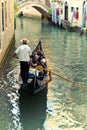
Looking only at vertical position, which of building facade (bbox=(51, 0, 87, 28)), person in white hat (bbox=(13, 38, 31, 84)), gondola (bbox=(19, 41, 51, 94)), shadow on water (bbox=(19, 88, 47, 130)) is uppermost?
building facade (bbox=(51, 0, 87, 28))

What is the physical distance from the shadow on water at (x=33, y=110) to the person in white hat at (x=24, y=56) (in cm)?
41

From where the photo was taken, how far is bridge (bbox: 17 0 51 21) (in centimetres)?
2917

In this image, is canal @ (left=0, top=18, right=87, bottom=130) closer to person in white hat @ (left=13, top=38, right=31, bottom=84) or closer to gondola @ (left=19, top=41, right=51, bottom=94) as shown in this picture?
gondola @ (left=19, top=41, right=51, bottom=94)

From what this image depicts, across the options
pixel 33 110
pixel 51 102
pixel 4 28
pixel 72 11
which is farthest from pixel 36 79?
pixel 72 11

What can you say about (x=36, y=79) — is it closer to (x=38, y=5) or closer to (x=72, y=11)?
(x=72, y=11)

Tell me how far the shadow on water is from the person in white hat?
1.35 feet

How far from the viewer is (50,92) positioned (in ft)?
32.6

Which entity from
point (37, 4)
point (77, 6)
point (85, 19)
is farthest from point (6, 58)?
point (37, 4)

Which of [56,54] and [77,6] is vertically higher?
[77,6]

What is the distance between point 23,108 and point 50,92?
1.40 metres

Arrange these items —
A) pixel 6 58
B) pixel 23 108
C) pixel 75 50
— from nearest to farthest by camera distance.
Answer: pixel 23 108, pixel 6 58, pixel 75 50

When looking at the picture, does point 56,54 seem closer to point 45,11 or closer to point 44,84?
point 44,84

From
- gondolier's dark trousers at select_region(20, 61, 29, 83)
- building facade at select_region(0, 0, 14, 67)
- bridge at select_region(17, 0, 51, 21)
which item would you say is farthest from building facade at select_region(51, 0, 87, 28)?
gondolier's dark trousers at select_region(20, 61, 29, 83)

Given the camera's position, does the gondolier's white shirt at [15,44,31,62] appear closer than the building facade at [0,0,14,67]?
Yes
